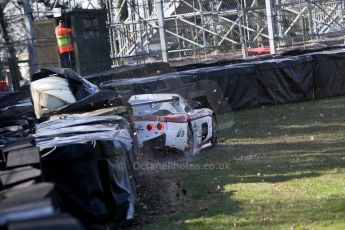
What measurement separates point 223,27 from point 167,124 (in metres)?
20.7

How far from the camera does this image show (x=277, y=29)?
93.1 feet

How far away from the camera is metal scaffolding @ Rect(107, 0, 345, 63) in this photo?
2912cm

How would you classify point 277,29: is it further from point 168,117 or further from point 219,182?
point 219,182

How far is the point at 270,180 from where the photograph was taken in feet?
34.2

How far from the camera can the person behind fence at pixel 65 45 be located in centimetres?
2072

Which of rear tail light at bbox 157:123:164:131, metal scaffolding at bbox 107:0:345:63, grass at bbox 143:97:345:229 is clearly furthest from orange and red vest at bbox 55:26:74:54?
rear tail light at bbox 157:123:164:131

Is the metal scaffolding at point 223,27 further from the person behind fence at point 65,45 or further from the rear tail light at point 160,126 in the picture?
the rear tail light at point 160,126

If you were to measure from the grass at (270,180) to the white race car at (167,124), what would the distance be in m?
0.39

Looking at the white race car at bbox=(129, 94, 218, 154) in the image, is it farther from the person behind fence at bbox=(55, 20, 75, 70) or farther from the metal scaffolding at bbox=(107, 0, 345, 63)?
the metal scaffolding at bbox=(107, 0, 345, 63)

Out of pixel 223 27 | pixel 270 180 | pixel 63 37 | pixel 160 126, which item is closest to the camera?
pixel 270 180

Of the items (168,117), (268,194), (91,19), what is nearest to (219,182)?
(268,194)

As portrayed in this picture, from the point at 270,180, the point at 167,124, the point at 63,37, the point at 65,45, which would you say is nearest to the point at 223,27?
the point at 65,45

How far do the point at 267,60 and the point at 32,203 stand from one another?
19.7m

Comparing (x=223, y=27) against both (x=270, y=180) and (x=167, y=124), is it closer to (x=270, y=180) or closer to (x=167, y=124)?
(x=167, y=124)
